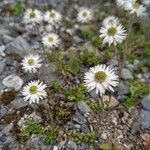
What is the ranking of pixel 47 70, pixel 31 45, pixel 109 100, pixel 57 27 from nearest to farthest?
pixel 109 100 < pixel 47 70 < pixel 31 45 < pixel 57 27

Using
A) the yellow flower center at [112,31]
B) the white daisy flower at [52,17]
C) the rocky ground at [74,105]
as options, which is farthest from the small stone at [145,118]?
the white daisy flower at [52,17]

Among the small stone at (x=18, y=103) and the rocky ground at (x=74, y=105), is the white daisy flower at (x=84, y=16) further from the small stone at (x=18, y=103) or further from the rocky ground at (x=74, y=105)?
the small stone at (x=18, y=103)

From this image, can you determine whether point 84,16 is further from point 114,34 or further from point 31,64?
point 31,64

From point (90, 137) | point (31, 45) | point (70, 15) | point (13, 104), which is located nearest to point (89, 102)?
point (90, 137)

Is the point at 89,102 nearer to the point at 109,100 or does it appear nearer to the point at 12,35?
the point at 109,100

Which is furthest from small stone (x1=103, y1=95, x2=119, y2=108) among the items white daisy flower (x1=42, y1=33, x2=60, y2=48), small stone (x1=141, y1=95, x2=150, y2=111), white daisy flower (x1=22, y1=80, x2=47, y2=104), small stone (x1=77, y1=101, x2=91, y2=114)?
white daisy flower (x1=42, y1=33, x2=60, y2=48)

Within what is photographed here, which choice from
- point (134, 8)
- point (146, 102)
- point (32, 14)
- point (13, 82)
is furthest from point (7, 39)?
point (146, 102)
